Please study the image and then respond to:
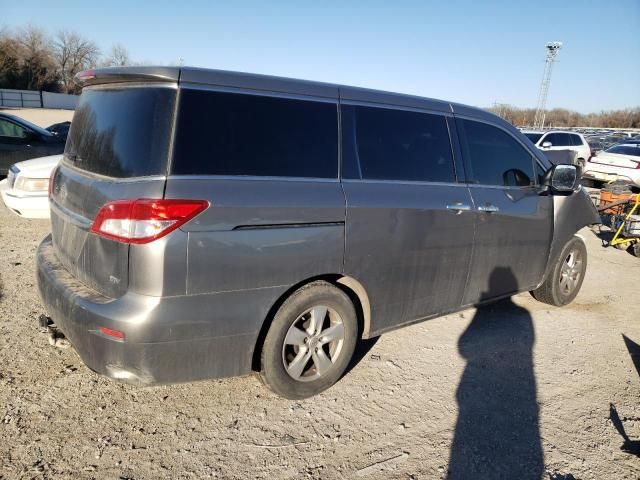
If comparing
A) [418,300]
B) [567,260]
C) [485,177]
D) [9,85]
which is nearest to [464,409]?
[418,300]

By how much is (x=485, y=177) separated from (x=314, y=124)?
5.83 ft

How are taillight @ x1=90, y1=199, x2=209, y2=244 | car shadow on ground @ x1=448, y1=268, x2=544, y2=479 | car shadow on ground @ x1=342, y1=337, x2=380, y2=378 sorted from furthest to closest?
1. car shadow on ground @ x1=342, y1=337, x2=380, y2=378
2. car shadow on ground @ x1=448, y1=268, x2=544, y2=479
3. taillight @ x1=90, y1=199, x2=209, y2=244

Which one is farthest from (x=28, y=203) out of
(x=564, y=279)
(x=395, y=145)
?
(x=564, y=279)

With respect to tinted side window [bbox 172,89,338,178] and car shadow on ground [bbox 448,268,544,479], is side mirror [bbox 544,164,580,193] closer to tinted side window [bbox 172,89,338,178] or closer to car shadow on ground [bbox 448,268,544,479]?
car shadow on ground [bbox 448,268,544,479]

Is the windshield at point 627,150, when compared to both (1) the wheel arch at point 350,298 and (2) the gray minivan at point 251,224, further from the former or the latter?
(1) the wheel arch at point 350,298

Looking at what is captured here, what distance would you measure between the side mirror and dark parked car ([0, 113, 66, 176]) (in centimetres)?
836

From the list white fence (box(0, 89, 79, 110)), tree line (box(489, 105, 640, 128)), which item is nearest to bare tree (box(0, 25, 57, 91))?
white fence (box(0, 89, 79, 110))

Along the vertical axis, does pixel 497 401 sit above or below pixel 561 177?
below

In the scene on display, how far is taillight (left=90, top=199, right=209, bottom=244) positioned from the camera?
2355 millimetres

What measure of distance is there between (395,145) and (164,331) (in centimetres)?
200

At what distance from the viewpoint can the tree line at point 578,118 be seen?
64.2m

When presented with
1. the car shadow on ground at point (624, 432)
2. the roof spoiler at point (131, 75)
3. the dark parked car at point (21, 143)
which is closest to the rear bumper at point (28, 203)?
the dark parked car at point (21, 143)

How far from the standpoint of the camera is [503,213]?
4012 millimetres

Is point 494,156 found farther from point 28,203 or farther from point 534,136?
point 534,136
